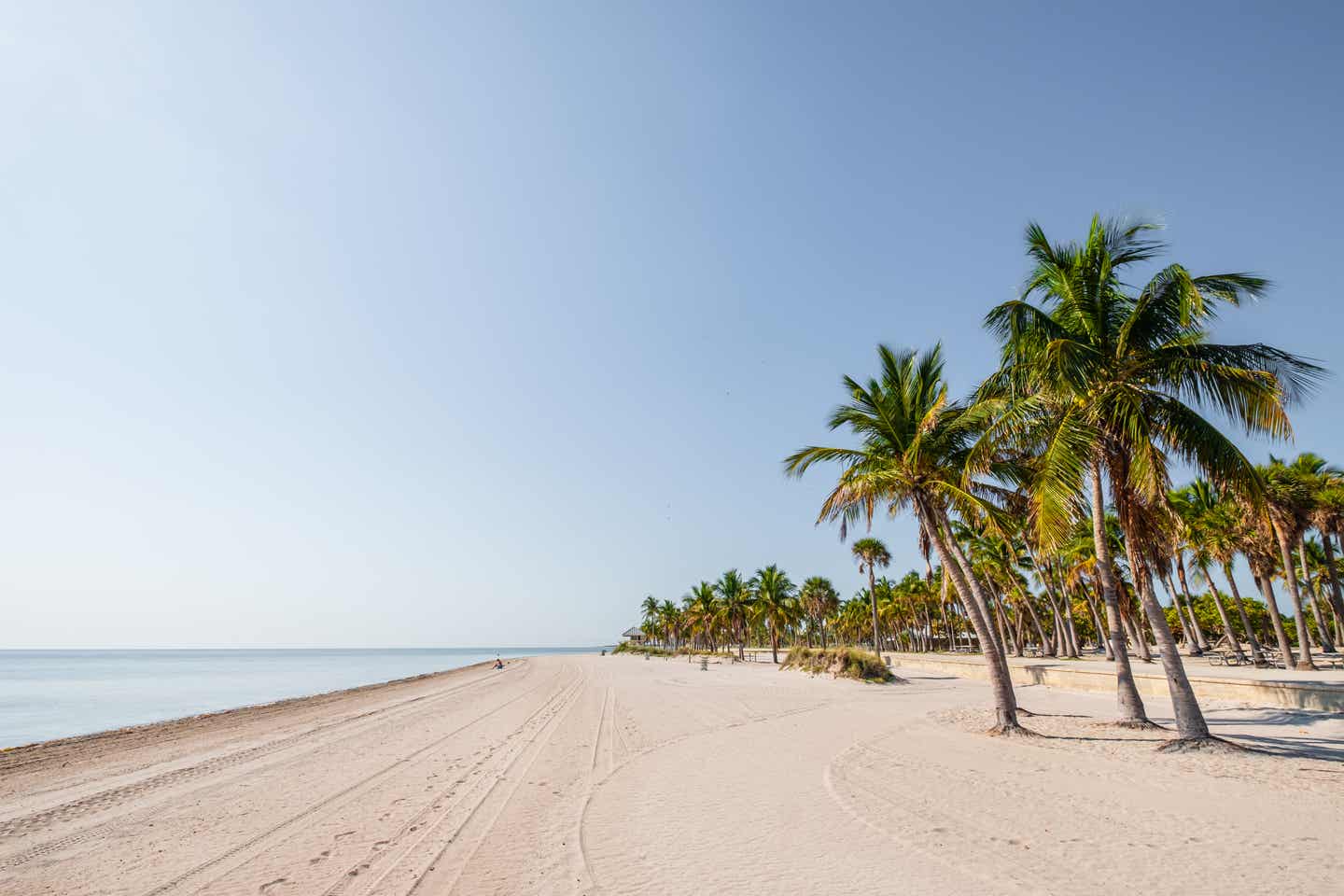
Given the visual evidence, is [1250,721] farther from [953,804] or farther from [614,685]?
[614,685]

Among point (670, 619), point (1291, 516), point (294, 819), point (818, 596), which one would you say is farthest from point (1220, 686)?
point (670, 619)

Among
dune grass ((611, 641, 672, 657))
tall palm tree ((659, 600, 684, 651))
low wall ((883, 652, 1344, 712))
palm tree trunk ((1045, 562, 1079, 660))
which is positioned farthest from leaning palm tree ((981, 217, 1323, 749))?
tall palm tree ((659, 600, 684, 651))

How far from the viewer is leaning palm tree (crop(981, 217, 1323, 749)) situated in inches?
413

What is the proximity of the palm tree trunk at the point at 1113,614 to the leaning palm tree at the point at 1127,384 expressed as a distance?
0.14 ft

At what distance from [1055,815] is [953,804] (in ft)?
3.61

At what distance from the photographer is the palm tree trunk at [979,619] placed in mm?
12945

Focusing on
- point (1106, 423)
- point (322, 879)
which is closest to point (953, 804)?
point (322, 879)

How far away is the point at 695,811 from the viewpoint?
7.64 metres

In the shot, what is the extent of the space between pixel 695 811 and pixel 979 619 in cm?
951

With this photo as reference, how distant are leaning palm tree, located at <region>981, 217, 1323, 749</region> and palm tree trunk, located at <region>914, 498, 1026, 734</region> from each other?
2370mm

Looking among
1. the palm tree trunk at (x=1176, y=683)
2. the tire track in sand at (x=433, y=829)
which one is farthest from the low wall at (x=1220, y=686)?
the tire track in sand at (x=433, y=829)

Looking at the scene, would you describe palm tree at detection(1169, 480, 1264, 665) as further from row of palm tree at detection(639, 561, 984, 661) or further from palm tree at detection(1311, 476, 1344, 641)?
row of palm tree at detection(639, 561, 984, 661)

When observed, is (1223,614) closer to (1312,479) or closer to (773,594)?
(1312,479)

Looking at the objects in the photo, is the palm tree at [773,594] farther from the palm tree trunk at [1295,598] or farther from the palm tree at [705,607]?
the palm tree trunk at [1295,598]
